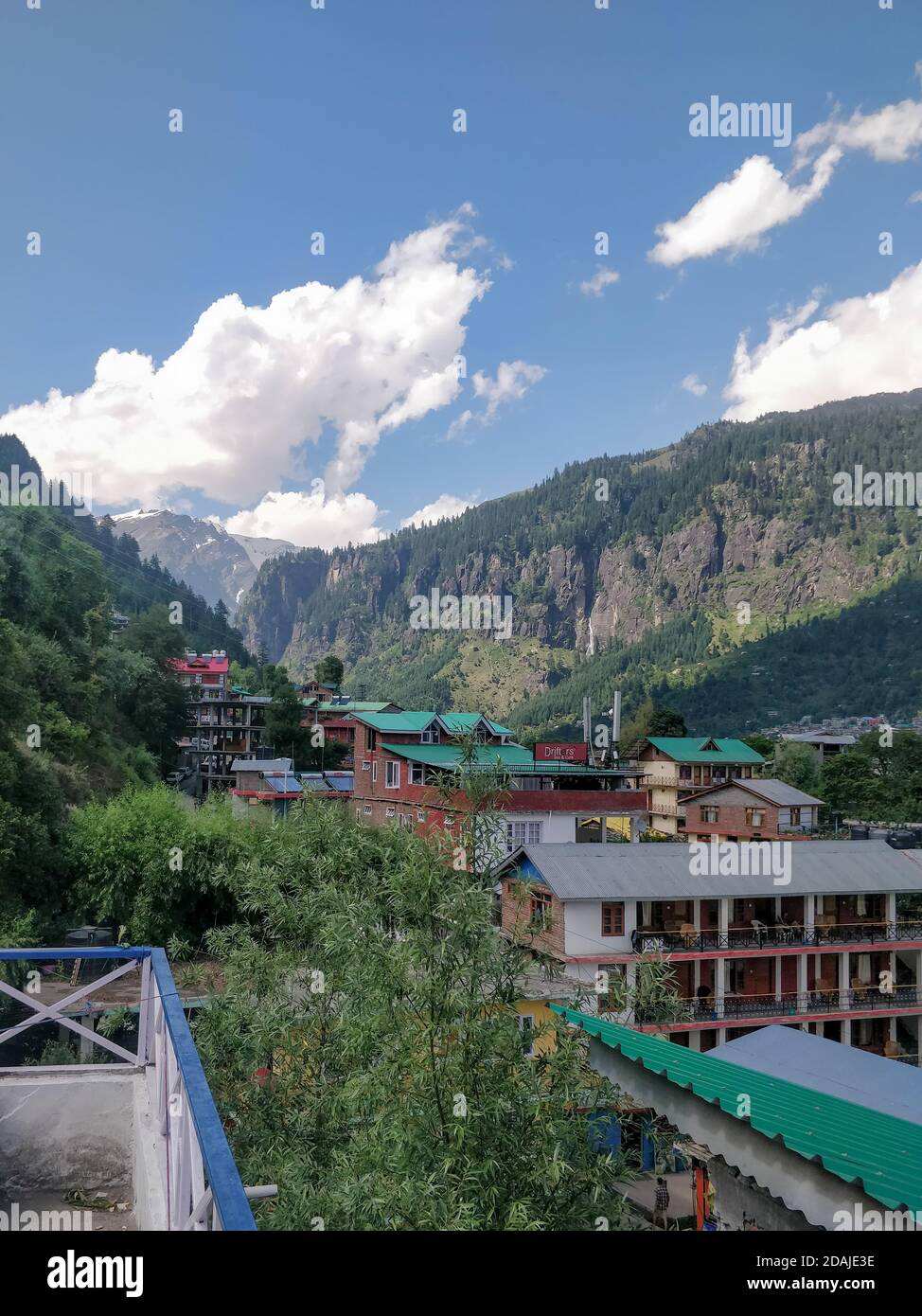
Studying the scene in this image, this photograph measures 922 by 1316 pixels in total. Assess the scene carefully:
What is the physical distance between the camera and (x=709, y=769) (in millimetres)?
46625

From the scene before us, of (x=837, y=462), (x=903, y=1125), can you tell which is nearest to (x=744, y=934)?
(x=903, y=1125)

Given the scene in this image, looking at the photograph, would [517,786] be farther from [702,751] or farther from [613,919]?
[702,751]

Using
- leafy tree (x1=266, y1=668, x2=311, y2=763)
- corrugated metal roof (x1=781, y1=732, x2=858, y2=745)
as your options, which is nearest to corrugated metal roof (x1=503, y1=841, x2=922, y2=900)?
leafy tree (x1=266, y1=668, x2=311, y2=763)

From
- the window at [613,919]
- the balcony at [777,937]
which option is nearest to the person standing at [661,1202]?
the balcony at [777,937]

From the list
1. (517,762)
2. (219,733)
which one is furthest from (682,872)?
(219,733)

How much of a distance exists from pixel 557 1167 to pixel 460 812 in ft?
8.64

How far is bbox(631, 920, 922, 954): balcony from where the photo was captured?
63.7 feet

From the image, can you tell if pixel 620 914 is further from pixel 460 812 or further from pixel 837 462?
pixel 837 462

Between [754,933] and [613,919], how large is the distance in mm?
3973

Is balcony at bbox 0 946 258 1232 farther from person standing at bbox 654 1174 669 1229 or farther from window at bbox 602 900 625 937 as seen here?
window at bbox 602 900 625 937

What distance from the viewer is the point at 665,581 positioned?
15100 cm

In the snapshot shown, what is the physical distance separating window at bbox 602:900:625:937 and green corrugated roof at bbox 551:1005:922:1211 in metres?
9.26

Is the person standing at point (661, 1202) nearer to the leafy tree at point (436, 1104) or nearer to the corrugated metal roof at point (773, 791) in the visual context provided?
the leafy tree at point (436, 1104)

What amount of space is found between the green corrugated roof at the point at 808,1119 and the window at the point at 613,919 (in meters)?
9.26
